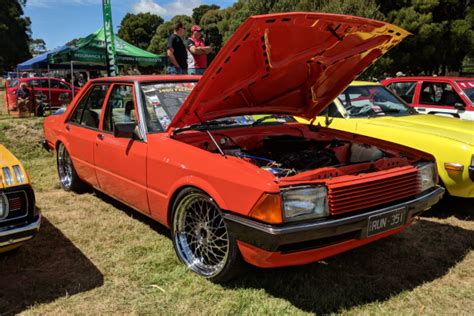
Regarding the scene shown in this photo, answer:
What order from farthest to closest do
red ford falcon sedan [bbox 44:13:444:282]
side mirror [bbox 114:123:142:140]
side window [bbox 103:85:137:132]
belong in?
side window [bbox 103:85:137:132], side mirror [bbox 114:123:142:140], red ford falcon sedan [bbox 44:13:444:282]

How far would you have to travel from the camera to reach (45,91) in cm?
1566

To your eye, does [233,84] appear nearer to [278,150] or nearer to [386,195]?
[278,150]

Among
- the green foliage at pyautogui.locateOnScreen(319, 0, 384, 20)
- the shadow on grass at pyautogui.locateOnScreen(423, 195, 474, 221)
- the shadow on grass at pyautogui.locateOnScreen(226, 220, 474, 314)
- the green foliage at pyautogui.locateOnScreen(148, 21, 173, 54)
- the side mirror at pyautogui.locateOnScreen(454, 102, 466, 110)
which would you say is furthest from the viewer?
the green foliage at pyautogui.locateOnScreen(148, 21, 173, 54)

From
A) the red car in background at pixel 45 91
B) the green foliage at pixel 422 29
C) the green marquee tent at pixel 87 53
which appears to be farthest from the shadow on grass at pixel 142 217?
the green foliage at pixel 422 29

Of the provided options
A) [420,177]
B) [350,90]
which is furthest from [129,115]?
[350,90]

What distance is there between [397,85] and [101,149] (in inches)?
244

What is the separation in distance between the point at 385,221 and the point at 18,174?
107 inches

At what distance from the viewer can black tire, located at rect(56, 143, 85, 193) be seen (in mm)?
5203

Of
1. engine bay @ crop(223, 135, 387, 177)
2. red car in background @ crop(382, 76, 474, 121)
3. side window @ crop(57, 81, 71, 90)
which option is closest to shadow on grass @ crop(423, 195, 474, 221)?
engine bay @ crop(223, 135, 387, 177)

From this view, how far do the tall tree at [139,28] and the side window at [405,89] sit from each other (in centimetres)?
5636

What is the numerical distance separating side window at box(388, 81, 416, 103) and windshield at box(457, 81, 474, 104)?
2.59 ft

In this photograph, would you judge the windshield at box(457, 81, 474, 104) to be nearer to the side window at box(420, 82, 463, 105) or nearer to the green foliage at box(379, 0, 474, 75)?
→ the side window at box(420, 82, 463, 105)

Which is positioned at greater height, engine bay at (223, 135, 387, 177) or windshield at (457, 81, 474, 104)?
windshield at (457, 81, 474, 104)

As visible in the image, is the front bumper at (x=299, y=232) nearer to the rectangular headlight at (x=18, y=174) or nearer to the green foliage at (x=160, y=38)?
the rectangular headlight at (x=18, y=174)
